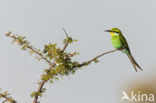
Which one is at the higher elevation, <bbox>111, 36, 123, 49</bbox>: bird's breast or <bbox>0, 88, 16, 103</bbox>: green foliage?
<bbox>111, 36, 123, 49</bbox>: bird's breast

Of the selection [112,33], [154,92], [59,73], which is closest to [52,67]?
[59,73]

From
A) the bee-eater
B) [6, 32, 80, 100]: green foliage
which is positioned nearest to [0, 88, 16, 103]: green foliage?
[6, 32, 80, 100]: green foliage

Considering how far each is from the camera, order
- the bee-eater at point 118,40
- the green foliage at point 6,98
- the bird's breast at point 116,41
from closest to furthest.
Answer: the green foliage at point 6,98, the bee-eater at point 118,40, the bird's breast at point 116,41

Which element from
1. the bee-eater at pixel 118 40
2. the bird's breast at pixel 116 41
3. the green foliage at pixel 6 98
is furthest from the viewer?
the bird's breast at pixel 116 41

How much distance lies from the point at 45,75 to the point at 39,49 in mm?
525

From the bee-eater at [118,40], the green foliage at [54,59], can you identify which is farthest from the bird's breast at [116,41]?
the green foliage at [54,59]

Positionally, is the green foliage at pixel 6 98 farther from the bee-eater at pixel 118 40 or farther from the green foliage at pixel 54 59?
the bee-eater at pixel 118 40

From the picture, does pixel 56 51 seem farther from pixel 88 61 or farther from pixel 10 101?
pixel 10 101

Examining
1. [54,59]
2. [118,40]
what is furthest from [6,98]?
[118,40]

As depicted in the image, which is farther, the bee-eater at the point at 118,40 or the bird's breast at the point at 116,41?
the bird's breast at the point at 116,41

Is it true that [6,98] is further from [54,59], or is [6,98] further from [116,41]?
[116,41]

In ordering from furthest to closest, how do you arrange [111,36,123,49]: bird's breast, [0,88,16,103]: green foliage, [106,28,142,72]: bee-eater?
[111,36,123,49]: bird's breast
[106,28,142,72]: bee-eater
[0,88,16,103]: green foliage

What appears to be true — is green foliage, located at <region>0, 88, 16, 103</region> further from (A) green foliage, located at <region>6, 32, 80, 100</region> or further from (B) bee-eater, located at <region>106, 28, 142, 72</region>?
(B) bee-eater, located at <region>106, 28, 142, 72</region>

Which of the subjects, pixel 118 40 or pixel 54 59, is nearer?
pixel 54 59
